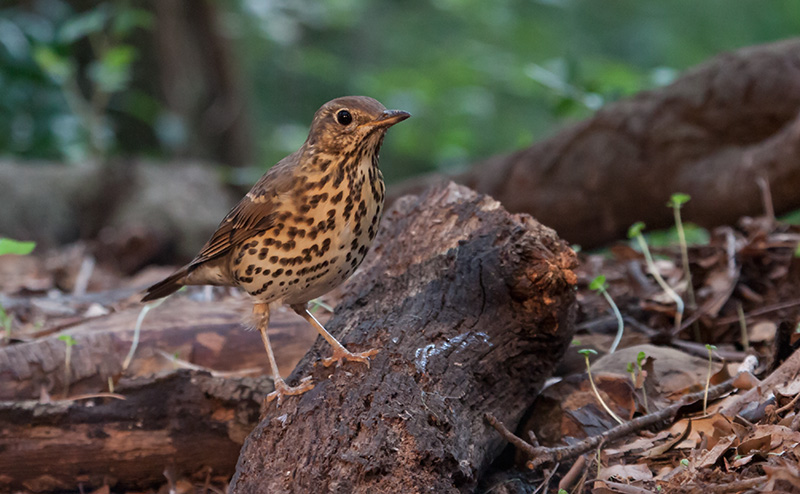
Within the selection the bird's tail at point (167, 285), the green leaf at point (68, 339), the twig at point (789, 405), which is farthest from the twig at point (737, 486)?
the green leaf at point (68, 339)

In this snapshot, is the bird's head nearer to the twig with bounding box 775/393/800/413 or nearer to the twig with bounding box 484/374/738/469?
the twig with bounding box 484/374/738/469

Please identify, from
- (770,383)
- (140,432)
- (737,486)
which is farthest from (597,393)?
(140,432)

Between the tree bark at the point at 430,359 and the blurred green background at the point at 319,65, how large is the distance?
3769 millimetres

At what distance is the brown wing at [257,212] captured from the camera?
3.10 metres

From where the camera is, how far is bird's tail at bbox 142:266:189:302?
3660 mm

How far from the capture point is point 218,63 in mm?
10172

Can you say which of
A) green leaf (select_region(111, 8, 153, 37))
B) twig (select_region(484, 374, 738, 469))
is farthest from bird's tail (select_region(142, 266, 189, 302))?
green leaf (select_region(111, 8, 153, 37))

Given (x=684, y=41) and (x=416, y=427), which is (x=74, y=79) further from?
(x=416, y=427)

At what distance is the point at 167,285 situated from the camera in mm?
3738

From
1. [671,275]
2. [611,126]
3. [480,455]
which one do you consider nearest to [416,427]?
[480,455]

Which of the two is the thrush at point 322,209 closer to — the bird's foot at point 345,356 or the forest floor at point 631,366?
the bird's foot at point 345,356

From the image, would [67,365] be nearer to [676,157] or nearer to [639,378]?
[639,378]

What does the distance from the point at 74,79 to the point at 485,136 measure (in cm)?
606

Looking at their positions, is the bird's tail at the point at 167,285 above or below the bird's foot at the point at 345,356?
below
